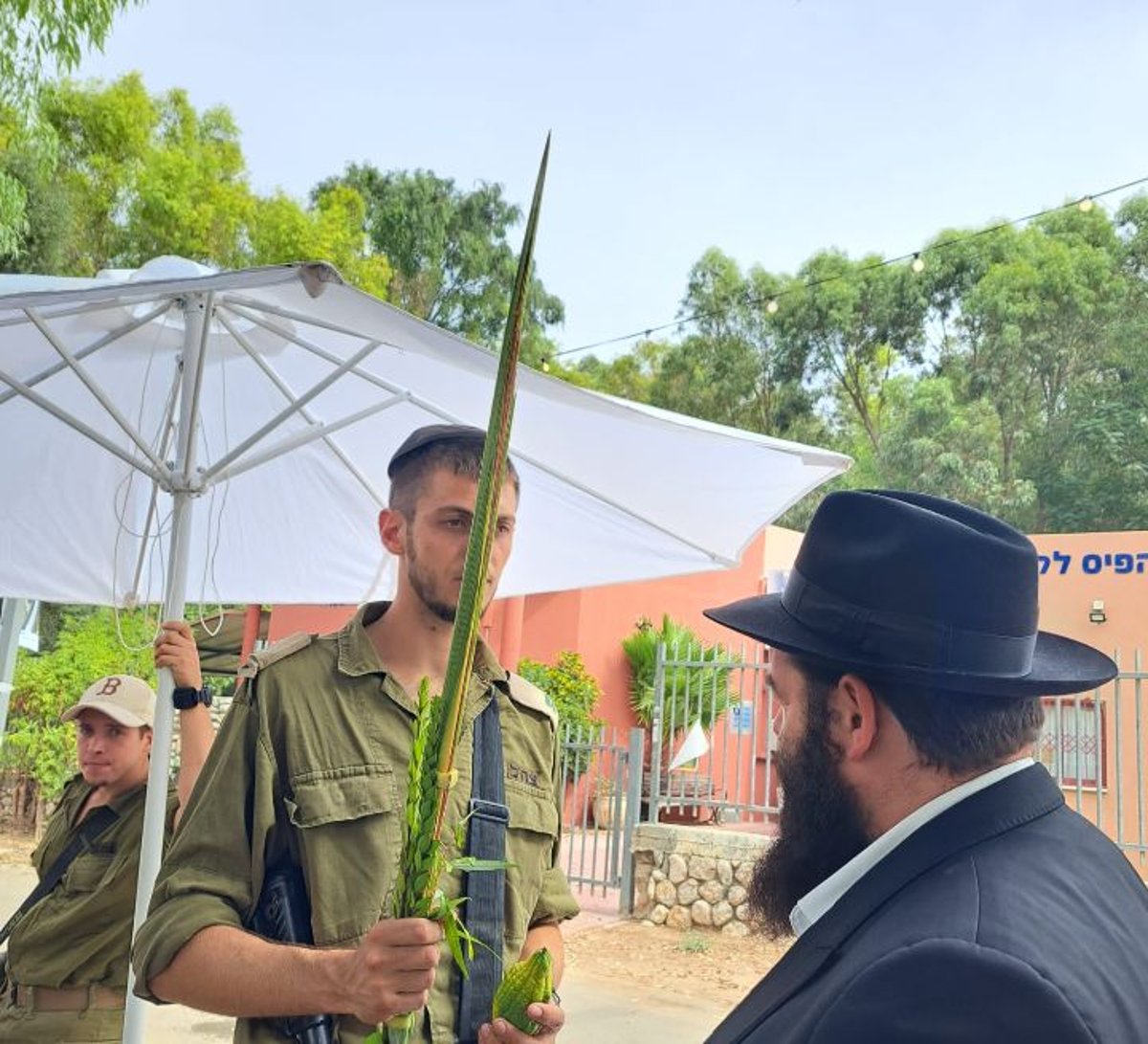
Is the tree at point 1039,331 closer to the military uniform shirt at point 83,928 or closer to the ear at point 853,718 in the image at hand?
the military uniform shirt at point 83,928

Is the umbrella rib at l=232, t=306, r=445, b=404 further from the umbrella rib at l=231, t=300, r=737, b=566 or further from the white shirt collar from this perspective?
the white shirt collar

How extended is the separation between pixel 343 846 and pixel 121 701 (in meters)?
2.00

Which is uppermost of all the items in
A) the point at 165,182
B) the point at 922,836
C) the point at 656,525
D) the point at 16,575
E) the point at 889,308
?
the point at 889,308

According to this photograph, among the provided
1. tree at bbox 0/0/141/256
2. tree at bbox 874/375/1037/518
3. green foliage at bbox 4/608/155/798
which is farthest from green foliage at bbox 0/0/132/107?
tree at bbox 874/375/1037/518

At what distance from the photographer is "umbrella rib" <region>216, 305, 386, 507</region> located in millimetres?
3324

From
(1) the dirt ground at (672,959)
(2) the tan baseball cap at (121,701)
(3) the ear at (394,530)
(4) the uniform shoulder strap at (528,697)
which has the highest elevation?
(3) the ear at (394,530)

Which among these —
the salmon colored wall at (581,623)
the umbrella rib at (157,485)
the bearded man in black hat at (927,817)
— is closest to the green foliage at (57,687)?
the salmon colored wall at (581,623)

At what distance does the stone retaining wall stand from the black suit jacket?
7.49 meters

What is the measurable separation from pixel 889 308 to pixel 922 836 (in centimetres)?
3165

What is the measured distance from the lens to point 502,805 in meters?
1.99

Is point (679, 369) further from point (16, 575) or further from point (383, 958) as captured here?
point (383, 958)

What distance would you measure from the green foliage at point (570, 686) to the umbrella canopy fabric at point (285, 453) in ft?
33.4

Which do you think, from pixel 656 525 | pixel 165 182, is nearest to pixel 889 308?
pixel 165 182

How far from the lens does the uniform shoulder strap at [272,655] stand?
196 cm
